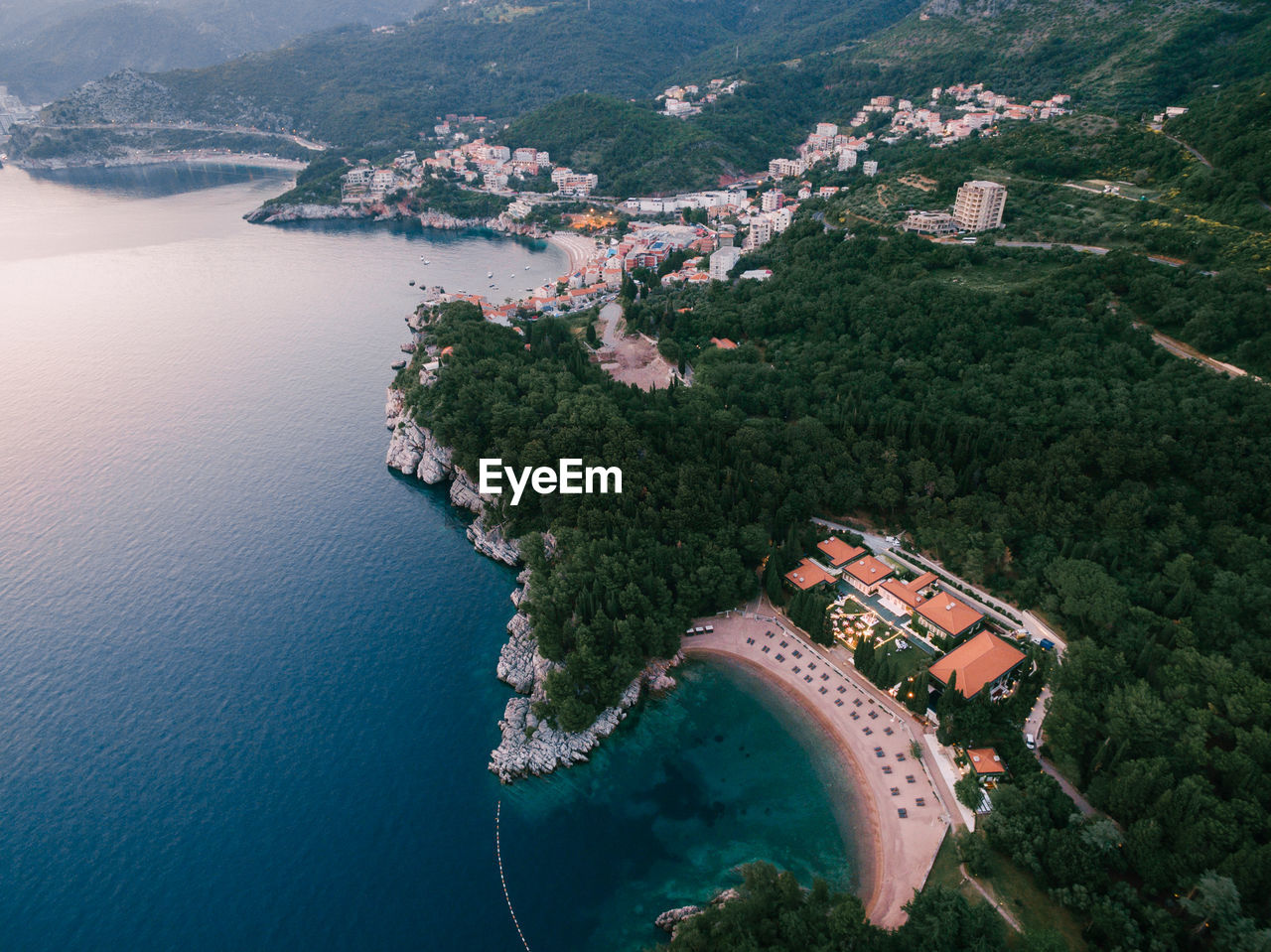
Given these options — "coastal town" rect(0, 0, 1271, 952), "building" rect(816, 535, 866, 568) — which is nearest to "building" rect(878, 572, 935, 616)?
"coastal town" rect(0, 0, 1271, 952)

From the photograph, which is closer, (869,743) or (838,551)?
(869,743)

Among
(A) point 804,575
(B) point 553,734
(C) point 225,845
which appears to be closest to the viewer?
(C) point 225,845

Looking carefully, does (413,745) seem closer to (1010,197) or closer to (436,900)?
(436,900)

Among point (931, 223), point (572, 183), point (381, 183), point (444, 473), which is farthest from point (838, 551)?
point (381, 183)

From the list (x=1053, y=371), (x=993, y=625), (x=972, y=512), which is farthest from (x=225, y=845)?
(x=1053, y=371)

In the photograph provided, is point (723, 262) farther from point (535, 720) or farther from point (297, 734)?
point (297, 734)

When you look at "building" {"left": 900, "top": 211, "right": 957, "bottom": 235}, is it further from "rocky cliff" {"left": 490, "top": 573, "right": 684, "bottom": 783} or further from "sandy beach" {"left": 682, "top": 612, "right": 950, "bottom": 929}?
"rocky cliff" {"left": 490, "top": 573, "right": 684, "bottom": 783}
